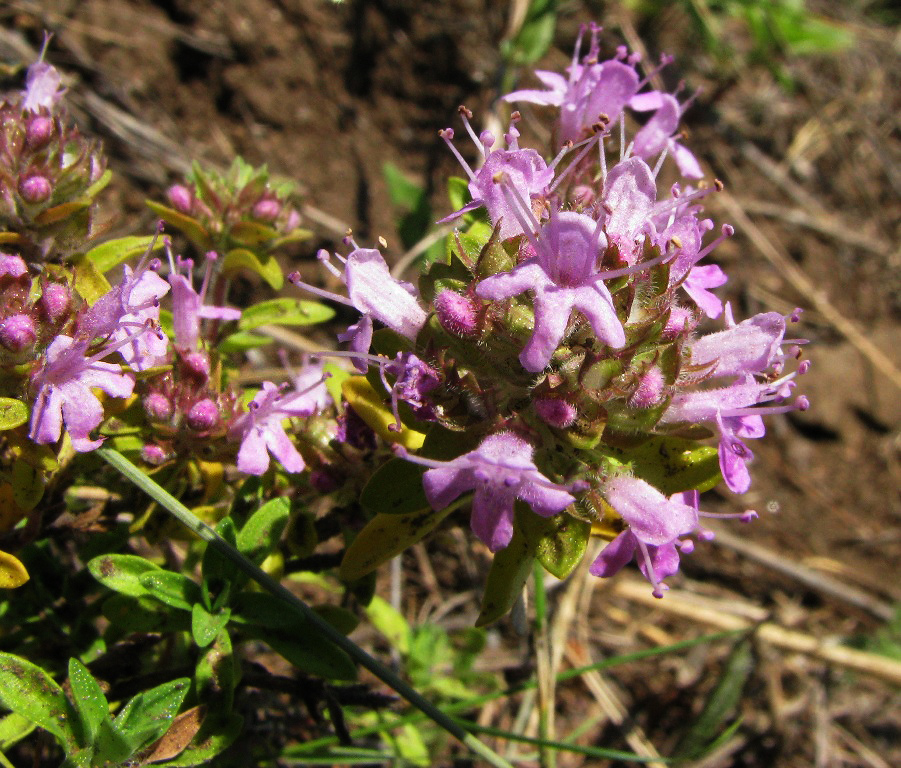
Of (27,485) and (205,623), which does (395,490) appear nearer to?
(205,623)

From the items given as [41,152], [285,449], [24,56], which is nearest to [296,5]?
[24,56]

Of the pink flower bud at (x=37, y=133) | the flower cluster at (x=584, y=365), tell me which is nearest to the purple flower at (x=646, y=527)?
the flower cluster at (x=584, y=365)

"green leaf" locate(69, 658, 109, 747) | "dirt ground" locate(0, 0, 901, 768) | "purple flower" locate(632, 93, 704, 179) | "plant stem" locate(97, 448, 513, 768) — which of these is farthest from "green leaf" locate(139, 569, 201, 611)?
"purple flower" locate(632, 93, 704, 179)

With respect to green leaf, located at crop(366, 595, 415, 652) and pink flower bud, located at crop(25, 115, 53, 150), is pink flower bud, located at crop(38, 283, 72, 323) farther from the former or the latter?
green leaf, located at crop(366, 595, 415, 652)

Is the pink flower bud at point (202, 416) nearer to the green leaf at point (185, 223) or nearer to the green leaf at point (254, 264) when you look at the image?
the green leaf at point (254, 264)

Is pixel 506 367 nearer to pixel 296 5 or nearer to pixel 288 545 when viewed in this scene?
pixel 288 545

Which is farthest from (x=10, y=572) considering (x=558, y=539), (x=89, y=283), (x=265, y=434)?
(x=558, y=539)
